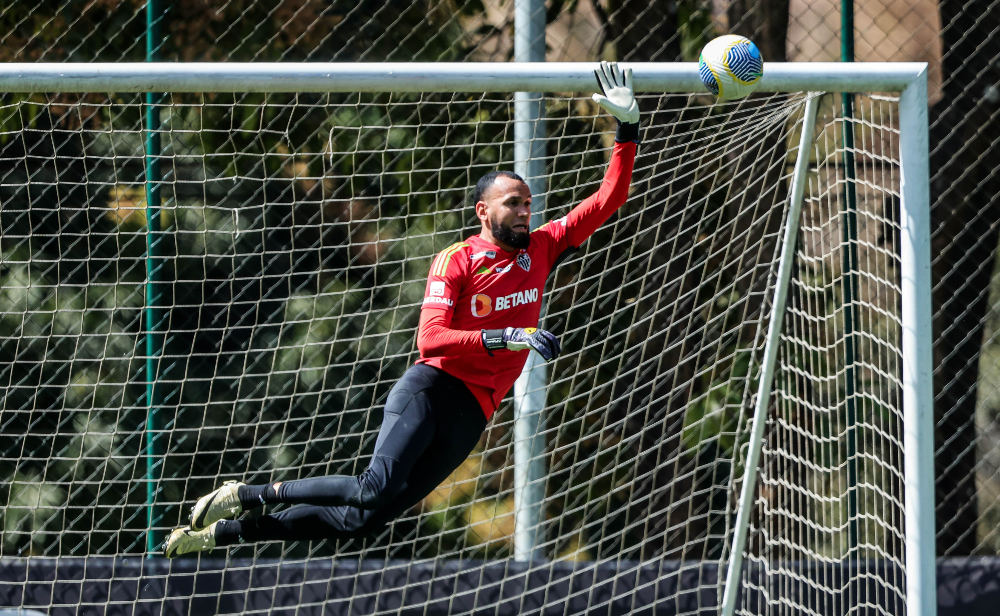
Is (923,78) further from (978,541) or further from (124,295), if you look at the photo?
(124,295)

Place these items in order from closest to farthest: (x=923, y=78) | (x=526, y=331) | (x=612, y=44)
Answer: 1. (x=526, y=331)
2. (x=923, y=78)
3. (x=612, y=44)

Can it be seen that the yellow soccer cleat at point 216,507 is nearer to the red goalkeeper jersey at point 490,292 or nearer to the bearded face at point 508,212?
the red goalkeeper jersey at point 490,292

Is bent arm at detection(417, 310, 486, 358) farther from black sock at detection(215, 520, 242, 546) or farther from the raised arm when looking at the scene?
black sock at detection(215, 520, 242, 546)

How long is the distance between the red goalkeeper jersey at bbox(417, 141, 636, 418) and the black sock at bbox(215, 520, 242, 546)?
976mm

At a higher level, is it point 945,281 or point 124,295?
point 945,281

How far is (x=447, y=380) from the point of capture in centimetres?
356

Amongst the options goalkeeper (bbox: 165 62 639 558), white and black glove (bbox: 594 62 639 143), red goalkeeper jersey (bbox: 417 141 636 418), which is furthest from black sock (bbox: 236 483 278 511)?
white and black glove (bbox: 594 62 639 143)

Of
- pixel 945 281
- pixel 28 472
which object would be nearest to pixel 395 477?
pixel 28 472

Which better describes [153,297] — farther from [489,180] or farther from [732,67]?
[732,67]

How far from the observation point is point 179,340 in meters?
4.91

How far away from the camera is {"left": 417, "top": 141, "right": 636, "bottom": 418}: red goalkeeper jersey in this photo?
3439 mm

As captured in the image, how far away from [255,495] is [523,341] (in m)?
1.33

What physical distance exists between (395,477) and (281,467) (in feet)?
5.64

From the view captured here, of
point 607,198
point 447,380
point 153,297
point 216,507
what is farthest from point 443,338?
point 153,297
